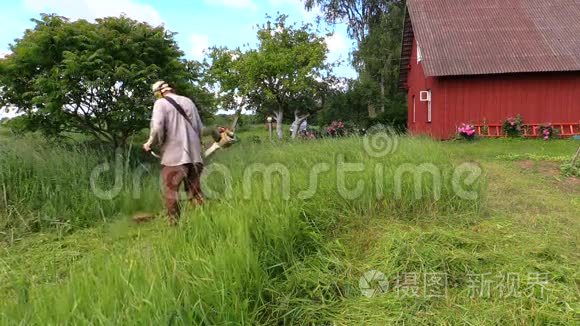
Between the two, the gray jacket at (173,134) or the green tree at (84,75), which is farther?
the green tree at (84,75)

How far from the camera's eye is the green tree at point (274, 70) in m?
18.5

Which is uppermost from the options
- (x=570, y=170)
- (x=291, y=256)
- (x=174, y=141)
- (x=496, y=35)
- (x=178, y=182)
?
(x=496, y=35)

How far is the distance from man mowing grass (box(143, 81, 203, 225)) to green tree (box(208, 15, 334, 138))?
43.3ft

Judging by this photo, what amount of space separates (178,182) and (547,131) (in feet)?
44.7

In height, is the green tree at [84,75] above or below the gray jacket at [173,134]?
above

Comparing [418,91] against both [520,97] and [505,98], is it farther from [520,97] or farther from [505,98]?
[520,97]

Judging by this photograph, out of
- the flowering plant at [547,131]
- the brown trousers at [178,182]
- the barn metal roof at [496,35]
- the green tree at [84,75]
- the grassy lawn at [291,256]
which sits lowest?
the grassy lawn at [291,256]

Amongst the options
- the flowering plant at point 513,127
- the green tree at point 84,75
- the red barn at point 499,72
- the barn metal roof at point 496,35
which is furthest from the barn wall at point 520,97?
the green tree at point 84,75

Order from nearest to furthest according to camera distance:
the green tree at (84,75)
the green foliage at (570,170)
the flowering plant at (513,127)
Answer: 1. the green tree at (84,75)
2. the green foliage at (570,170)
3. the flowering plant at (513,127)

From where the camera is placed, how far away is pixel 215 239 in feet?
10.0

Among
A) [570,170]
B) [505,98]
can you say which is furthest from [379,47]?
[570,170]

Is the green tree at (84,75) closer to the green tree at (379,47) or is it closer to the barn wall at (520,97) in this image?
the barn wall at (520,97)

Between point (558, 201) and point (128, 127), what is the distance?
6.07 m

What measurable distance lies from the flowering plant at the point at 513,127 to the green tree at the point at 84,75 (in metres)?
11.8
